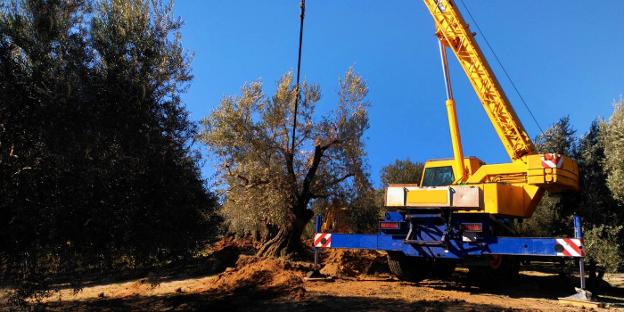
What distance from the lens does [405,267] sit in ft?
41.8

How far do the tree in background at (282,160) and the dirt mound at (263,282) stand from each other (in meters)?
2.94

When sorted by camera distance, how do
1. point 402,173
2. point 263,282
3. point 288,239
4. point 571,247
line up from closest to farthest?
point 571,247 < point 263,282 < point 288,239 < point 402,173

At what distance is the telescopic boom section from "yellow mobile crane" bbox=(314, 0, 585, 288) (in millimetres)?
31

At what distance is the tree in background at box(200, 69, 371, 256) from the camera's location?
16.9 metres

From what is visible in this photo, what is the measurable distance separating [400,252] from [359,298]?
10.2 feet

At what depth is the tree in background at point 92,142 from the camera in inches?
267

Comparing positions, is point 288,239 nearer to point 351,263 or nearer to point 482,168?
point 351,263

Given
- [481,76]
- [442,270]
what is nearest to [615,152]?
[481,76]

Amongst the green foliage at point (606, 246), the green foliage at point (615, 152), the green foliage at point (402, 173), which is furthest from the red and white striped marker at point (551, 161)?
the green foliage at point (402, 173)

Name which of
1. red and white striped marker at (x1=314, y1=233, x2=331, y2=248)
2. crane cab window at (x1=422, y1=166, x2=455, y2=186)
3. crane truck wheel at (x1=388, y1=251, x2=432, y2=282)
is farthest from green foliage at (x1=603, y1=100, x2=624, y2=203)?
red and white striped marker at (x1=314, y1=233, x2=331, y2=248)

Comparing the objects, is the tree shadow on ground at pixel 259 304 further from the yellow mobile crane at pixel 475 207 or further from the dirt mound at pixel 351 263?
the dirt mound at pixel 351 263

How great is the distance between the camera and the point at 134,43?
8180mm

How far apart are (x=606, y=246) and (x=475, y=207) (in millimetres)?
4624

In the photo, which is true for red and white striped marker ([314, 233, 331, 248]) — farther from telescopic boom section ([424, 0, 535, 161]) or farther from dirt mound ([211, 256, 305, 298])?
telescopic boom section ([424, 0, 535, 161])
